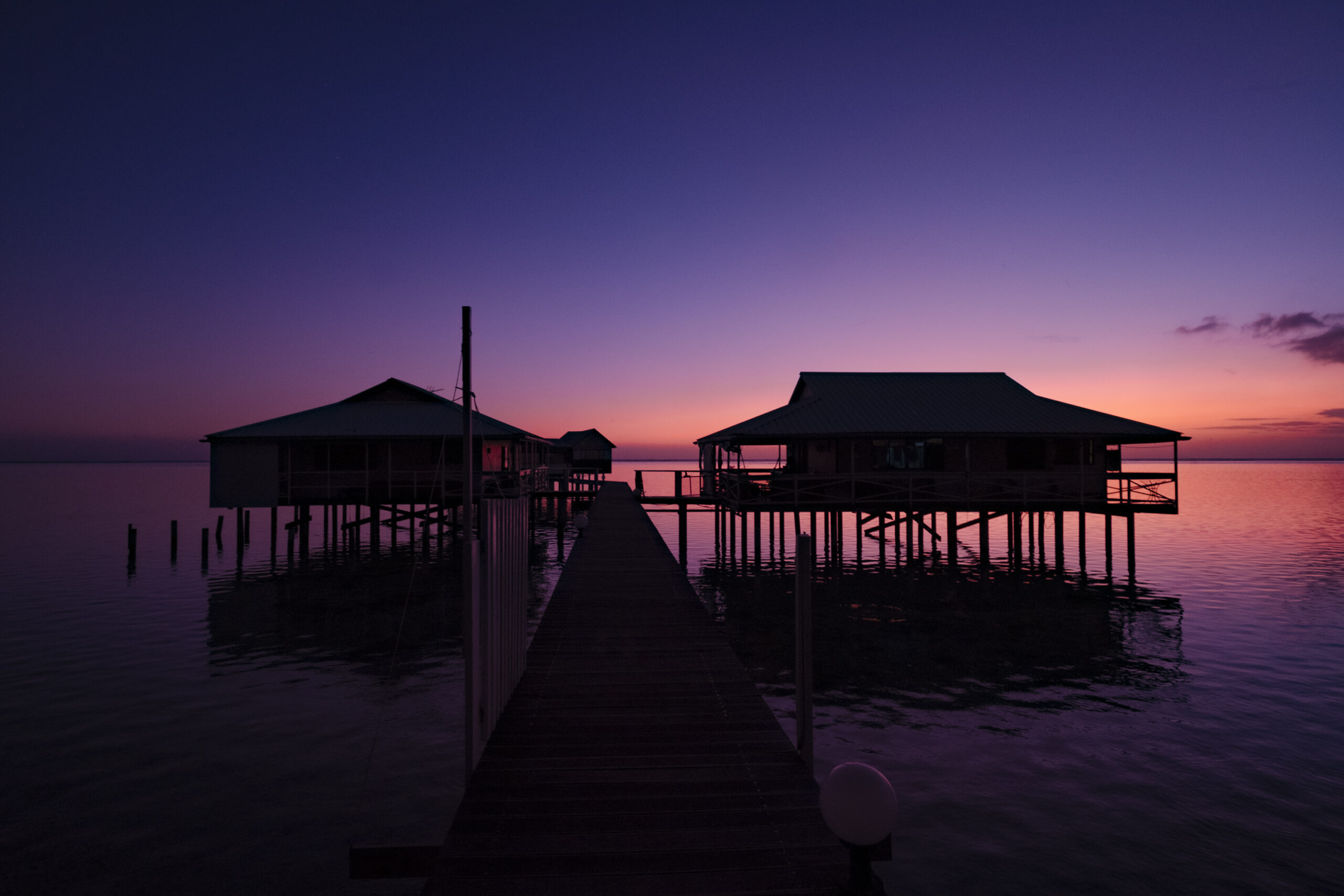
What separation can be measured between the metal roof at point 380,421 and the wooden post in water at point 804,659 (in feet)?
72.9

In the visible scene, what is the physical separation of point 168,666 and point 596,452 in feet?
282

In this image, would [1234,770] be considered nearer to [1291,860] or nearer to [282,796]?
[1291,860]

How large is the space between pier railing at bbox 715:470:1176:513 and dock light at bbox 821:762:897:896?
19631 mm

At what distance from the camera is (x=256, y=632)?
1873cm

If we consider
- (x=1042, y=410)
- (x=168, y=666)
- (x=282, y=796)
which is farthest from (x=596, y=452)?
(x=282, y=796)

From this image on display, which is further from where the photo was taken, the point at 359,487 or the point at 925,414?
the point at 359,487

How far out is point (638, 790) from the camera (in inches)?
239

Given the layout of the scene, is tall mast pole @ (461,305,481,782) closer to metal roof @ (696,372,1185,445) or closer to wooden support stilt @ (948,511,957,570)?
metal roof @ (696,372,1185,445)

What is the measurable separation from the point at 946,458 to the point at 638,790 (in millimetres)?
23233

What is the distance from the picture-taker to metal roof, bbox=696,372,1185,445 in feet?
79.8

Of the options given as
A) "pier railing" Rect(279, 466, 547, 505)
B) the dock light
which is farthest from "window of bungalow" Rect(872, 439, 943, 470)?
the dock light

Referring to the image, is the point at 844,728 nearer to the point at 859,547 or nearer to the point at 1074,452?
the point at 859,547

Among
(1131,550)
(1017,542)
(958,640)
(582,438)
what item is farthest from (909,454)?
(582,438)

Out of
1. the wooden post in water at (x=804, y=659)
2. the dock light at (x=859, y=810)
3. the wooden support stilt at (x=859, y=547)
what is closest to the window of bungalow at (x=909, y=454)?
the wooden support stilt at (x=859, y=547)
